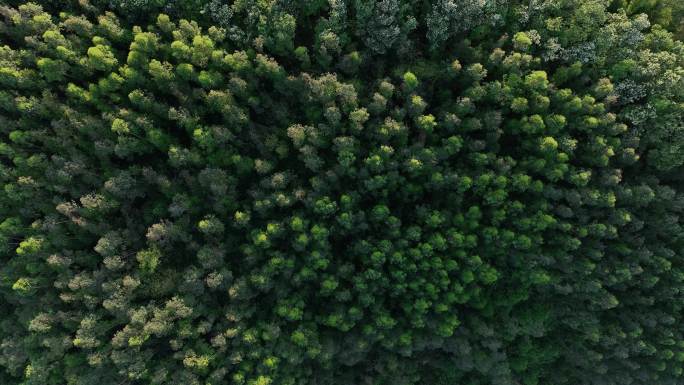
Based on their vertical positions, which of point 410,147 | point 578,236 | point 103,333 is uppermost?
point 410,147

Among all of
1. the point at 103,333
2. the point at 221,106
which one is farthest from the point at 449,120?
the point at 103,333

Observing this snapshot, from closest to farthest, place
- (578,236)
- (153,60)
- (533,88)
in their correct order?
(153,60), (533,88), (578,236)

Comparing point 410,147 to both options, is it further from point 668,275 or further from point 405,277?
point 668,275

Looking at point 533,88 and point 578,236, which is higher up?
point 533,88

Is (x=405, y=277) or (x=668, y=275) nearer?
(x=405, y=277)

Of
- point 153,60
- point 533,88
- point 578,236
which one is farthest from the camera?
point 578,236

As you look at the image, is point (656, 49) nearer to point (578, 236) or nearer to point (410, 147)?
point (578, 236)
